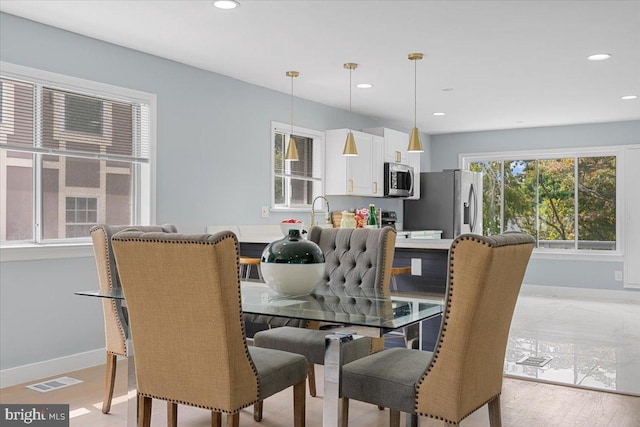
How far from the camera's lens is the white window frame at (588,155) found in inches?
294

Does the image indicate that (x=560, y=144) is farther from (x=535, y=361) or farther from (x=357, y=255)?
(x=357, y=255)

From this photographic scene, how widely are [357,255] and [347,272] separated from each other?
0.35ft

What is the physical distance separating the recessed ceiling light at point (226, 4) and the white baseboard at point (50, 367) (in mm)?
2517

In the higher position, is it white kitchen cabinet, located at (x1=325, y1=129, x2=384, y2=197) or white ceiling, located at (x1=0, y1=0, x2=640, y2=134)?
white ceiling, located at (x1=0, y1=0, x2=640, y2=134)

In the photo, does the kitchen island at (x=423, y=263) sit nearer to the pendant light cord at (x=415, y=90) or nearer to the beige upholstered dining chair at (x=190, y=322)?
the pendant light cord at (x=415, y=90)

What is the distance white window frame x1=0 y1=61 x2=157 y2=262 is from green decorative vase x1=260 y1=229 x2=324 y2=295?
203 cm

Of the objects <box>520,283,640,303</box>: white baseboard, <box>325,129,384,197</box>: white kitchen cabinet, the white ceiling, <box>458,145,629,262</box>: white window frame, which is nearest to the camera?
the white ceiling

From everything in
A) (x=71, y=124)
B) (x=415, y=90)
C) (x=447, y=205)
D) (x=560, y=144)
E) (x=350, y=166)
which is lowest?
(x=447, y=205)

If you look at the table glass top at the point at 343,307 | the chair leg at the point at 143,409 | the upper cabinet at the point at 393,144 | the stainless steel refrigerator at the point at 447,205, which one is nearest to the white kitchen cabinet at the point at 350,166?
the upper cabinet at the point at 393,144

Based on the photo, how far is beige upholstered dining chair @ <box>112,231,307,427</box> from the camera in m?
1.83

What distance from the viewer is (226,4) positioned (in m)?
3.37

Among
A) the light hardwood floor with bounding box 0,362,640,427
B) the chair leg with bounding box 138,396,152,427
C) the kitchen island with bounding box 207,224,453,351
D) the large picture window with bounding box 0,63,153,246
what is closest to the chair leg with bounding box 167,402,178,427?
the chair leg with bounding box 138,396,152,427

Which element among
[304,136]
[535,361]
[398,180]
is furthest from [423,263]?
[398,180]

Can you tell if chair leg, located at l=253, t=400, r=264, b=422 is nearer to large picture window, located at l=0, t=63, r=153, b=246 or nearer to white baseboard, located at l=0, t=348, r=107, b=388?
white baseboard, located at l=0, t=348, r=107, b=388
